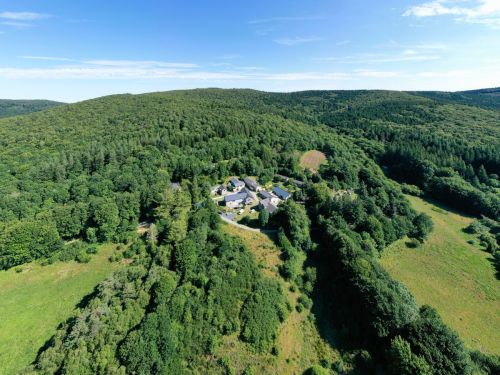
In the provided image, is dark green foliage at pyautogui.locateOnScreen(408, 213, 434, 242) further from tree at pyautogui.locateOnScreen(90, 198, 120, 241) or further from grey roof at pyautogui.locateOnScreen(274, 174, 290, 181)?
tree at pyautogui.locateOnScreen(90, 198, 120, 241)

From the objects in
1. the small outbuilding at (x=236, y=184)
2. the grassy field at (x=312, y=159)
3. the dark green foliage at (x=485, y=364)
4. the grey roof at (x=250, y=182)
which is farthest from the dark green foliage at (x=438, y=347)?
the grassy field at (x=312, y=159)

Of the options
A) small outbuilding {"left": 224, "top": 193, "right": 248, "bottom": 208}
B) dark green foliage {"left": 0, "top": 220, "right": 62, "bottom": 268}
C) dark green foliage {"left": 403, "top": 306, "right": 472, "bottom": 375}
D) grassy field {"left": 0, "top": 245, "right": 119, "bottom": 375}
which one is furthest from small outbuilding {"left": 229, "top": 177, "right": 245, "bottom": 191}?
dark green foliage {"left": 403, "top": 306, "right": 472, "bottom": 375}

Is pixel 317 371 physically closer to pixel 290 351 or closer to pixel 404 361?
pixel 290 351

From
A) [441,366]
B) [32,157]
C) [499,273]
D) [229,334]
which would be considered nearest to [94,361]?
[229,334]

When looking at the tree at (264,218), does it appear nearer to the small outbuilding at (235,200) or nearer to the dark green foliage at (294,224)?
the dark green foliage at (294,224)

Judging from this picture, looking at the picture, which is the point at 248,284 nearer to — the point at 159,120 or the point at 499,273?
the point at 499,273

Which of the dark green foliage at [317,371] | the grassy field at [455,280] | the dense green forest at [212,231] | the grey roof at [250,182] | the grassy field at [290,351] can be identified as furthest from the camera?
the grey roof at [250,182]
